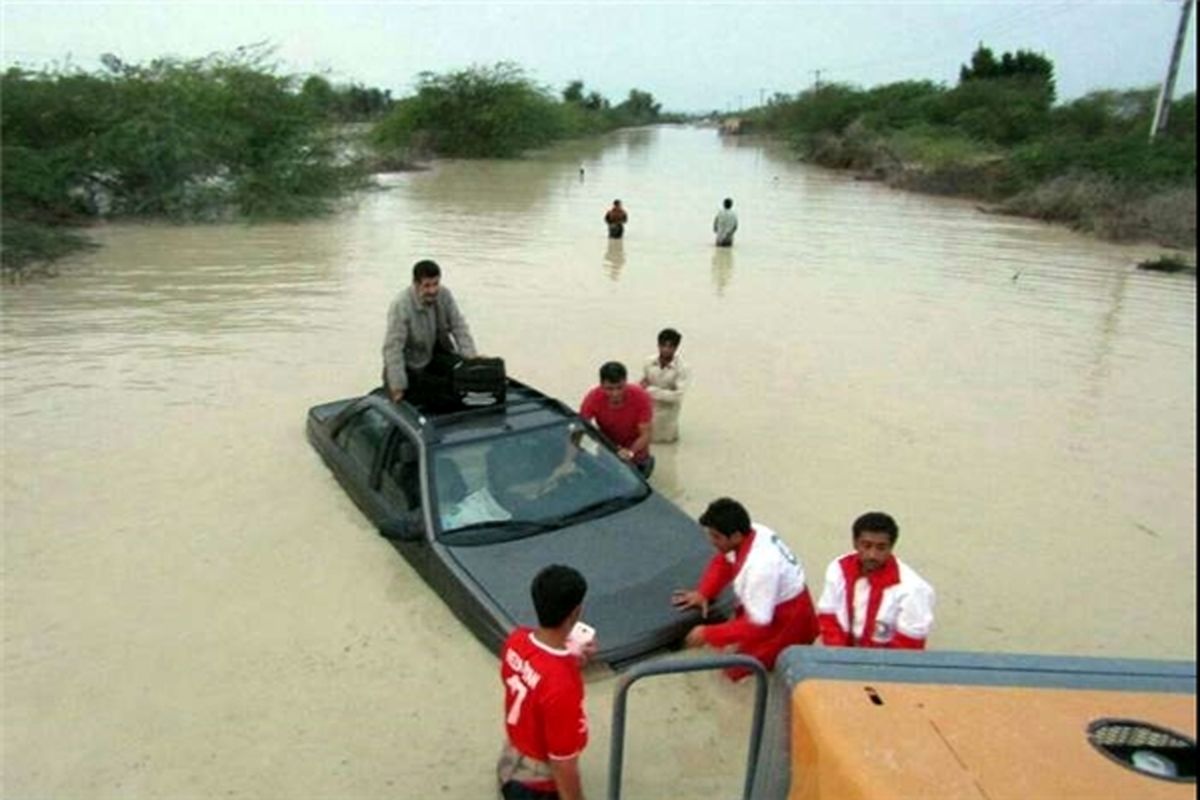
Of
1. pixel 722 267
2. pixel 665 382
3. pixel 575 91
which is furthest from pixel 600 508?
pixel 575 91

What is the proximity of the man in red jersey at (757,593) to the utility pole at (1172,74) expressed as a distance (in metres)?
3.19

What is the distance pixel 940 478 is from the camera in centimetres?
844

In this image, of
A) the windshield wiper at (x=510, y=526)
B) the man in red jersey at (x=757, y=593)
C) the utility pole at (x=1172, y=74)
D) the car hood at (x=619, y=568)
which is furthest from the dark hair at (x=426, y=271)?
the utility pole at (x=1172, y=74)

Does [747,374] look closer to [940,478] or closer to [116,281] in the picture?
[940,478]

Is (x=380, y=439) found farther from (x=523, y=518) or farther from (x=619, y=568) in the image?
(x=619, y=568)

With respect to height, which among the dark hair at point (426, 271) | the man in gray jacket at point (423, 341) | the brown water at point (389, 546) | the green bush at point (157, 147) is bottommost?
the brown water at point (389, 546)

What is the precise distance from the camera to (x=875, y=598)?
4.32m

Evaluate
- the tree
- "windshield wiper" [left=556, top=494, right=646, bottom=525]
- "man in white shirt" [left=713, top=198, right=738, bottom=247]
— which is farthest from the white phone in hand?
the tree

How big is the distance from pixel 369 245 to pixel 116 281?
6068 millimetres

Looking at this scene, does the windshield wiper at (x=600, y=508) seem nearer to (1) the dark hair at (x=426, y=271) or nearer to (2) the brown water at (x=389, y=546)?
(2) the brown water at (x=389, y=546)

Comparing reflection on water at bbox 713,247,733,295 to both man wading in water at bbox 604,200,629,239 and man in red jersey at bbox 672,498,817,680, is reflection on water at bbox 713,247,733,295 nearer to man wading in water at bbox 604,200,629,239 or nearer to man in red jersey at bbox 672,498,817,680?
man wading in water at bbox 604,200,629,239

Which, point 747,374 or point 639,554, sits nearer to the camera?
point 639,554

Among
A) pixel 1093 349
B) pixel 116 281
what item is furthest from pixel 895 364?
pixel 116 281

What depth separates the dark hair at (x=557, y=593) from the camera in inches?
134
